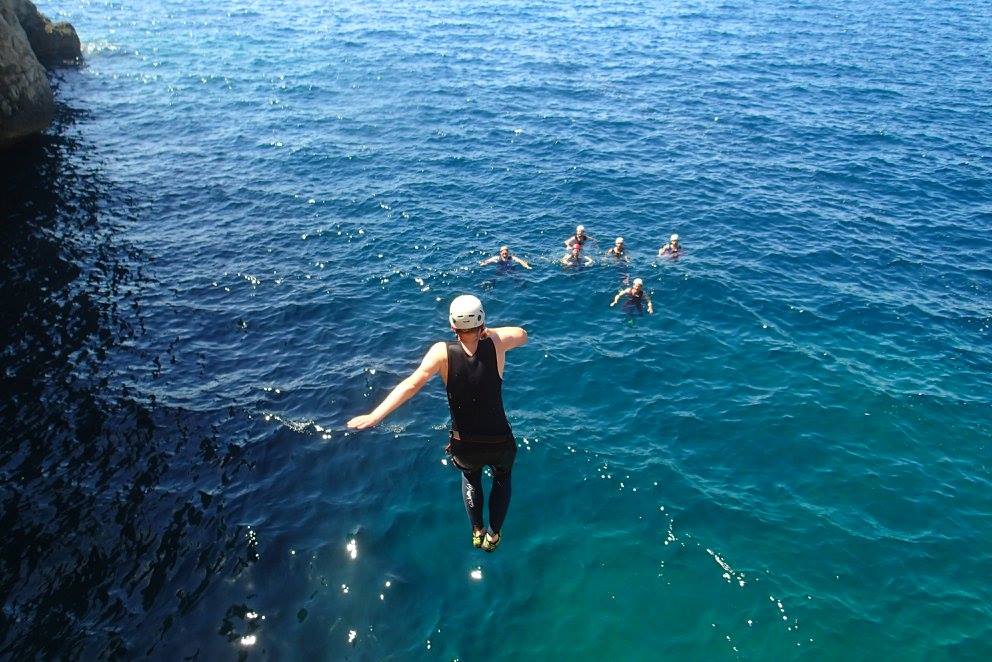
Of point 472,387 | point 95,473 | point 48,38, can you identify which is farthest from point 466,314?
point 48,38

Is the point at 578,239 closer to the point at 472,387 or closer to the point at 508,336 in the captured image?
the point at 508,336

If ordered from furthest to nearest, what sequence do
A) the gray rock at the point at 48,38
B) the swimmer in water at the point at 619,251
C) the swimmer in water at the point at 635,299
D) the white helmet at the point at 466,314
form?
the gray rock at the point at 48,38 → the swimmer in water at the point at 619,251 → the swimmer in water at the point at 635,299 → the white helmet at the point at 466,314

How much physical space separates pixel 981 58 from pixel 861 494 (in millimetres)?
55816

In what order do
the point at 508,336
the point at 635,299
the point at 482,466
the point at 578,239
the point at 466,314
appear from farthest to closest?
the point at 578,239, the point at 635,299, the point at 482,466, the point at 508,336, the point at 466,314

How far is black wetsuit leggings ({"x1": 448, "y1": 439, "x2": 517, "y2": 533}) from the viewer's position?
30.2 ft

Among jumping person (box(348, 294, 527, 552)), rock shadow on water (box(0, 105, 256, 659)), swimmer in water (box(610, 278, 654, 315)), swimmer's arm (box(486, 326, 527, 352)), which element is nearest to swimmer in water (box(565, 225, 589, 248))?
swimmer in water (box(610, 278, 654, 315))

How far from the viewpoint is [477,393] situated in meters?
8.45

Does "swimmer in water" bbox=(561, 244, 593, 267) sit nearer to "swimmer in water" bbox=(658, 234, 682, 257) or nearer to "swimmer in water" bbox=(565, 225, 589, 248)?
"swimmer in water" bbox=(565, 225, 589, 248)

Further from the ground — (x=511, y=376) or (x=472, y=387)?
(x=472, y=387)

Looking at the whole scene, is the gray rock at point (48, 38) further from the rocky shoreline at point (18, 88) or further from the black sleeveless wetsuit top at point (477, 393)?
the black sleeveless wetsuit top at point (477, 393)

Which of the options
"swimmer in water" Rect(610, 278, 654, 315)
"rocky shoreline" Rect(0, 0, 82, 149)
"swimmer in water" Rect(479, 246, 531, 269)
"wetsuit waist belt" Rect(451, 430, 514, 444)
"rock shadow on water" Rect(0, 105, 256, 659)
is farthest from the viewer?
"rocky shoreline" Rect(0, 0, 82, 149)

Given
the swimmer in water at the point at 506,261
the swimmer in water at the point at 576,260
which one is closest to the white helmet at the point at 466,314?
the swimmer in water at the point at 506,261

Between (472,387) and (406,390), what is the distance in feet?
3.36

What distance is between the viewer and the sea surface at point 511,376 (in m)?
14.3
